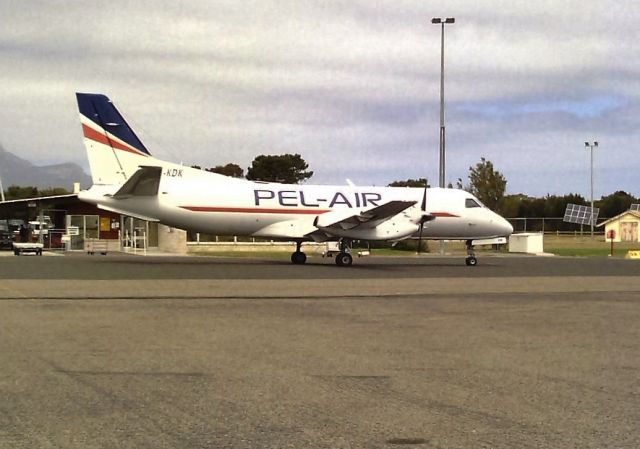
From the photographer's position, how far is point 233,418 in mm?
5609

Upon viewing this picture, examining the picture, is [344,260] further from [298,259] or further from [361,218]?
[298,259]

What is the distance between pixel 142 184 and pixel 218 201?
299cm

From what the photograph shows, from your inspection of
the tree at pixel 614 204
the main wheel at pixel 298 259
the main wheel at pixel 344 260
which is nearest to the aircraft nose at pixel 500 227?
the main wheel at pixel 344 260

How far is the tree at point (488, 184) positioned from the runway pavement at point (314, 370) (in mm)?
67410

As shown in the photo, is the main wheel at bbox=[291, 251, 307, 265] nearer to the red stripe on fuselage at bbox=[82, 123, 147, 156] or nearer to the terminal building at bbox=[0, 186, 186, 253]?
the red stripe on fuselage at bbox=[82, 123, 147, 156]

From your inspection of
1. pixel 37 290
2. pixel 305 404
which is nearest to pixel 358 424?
pixel 305 404

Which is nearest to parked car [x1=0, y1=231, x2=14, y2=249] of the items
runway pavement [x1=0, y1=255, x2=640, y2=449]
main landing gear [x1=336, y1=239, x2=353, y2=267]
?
main landing gear [x1=336, y1=239, x2=353, y2=267]

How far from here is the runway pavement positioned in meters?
5.28

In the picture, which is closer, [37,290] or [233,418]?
[233,418]

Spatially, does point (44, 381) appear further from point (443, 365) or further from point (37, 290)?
point (37, 290)

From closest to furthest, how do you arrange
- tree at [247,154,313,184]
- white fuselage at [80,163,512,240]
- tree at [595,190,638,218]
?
white fuselage at [80,163,512,240] < tree at [247,154,313,184] < tree at [595,190,638,218]

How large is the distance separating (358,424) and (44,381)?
329 cm

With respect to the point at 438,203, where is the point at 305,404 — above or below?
below

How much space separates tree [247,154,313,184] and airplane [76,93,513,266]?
195 ft
